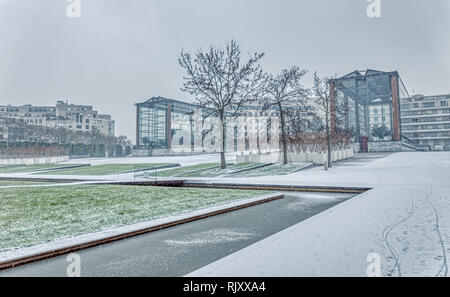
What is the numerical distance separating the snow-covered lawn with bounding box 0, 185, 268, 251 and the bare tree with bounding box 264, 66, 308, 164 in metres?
16.8

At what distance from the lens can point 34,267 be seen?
4.30 metres

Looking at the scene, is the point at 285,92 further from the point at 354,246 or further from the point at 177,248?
the point at 177,248

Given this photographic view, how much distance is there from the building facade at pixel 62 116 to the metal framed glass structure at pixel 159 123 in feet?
182

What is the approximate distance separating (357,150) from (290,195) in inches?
1751

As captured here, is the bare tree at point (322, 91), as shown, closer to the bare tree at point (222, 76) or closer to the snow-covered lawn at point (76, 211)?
the bare tree at point (222, 76)

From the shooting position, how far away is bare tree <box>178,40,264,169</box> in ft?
77.1

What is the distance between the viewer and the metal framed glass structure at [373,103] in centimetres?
4841

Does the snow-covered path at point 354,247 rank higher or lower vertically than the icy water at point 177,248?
higher

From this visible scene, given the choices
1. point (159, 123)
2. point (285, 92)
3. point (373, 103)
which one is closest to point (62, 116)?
point (159, 123)

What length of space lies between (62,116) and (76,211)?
4909 inches

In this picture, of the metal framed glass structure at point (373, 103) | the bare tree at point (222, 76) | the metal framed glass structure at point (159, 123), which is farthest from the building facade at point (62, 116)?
the bare tree at point (222, 76)

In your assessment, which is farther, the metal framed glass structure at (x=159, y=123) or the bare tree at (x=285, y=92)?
the metal framed glass structure at (x=159, y=123)

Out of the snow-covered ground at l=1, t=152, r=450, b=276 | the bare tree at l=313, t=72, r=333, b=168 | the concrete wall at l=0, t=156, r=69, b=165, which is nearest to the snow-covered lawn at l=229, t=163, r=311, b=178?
the bare tree at l=313, t=72, r=333, b=168

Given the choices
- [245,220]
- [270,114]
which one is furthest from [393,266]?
[270,114]
